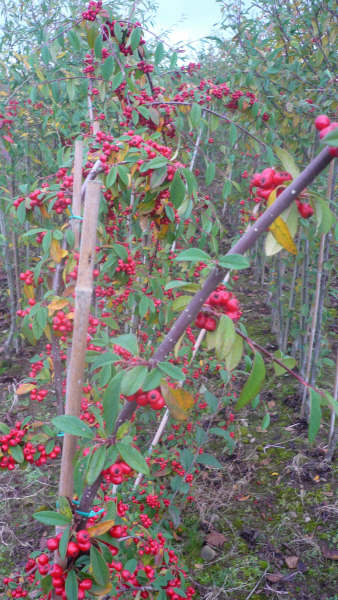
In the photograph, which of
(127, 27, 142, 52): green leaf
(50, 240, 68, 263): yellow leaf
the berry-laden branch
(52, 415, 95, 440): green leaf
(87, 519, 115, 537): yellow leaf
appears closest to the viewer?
the berry-laden branch

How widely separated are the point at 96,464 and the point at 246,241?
50 cm

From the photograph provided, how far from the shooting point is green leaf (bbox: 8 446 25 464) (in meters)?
1.09

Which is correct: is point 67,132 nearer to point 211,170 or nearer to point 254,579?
point 211,170

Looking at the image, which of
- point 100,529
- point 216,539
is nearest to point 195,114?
point 100,529

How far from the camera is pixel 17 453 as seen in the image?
111 cm

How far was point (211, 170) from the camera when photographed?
1.76 meters

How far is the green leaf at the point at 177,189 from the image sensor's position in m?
1.18

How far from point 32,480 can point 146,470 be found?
1990mm

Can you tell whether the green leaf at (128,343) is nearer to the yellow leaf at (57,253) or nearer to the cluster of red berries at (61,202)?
the yellow leaf at (57,253)

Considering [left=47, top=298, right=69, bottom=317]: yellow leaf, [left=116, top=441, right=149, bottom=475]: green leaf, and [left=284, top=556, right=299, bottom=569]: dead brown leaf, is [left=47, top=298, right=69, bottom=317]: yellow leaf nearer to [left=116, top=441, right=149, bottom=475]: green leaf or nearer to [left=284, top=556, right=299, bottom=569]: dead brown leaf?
[left=116, top=441, right=149, bottom=475]: green leaf

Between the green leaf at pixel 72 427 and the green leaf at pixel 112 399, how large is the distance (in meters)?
0.04

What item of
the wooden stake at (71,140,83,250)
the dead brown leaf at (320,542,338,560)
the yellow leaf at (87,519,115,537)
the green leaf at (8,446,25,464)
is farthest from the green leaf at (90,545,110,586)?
the dead brown leaf at (320,542,338,560)

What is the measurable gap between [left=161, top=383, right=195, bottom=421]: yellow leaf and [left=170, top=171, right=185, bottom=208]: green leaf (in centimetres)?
59

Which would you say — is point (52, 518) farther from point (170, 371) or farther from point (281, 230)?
point (281, 230)
